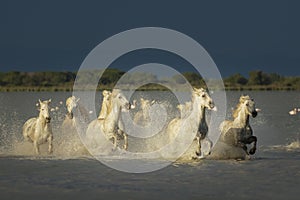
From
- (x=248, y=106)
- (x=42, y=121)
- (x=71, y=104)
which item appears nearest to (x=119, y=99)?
(x=42, y=121)

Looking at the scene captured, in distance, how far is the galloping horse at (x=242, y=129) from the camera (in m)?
18.3

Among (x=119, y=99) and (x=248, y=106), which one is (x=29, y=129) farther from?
(x=248, y=106)

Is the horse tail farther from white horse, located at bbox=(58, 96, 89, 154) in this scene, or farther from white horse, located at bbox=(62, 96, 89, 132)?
white horse, located at bbox=(62, 96, 89, 132)

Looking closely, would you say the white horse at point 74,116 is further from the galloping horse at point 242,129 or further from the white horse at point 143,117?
the galloping horse at point 242,129

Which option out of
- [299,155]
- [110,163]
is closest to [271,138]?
[299,155]

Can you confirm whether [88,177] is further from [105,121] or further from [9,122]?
[9,122]

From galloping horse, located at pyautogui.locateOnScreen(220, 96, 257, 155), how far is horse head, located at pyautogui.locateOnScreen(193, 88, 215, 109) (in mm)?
1202

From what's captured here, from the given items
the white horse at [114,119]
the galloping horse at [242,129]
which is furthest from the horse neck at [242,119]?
the white horse at [114,119]

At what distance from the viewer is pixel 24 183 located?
14227mm

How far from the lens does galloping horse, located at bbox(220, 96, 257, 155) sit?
60.2 ft

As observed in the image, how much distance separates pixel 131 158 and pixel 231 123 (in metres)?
3.00

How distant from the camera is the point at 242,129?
18.4m

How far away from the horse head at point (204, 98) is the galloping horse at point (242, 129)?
3.94 ft

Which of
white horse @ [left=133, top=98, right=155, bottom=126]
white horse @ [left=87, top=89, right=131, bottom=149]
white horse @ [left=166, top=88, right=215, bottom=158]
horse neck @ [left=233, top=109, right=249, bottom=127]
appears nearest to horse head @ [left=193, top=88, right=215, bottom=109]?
white horse @ [left=166, top=88, right=215, bottom=158]
